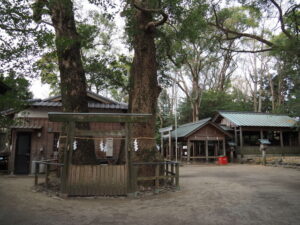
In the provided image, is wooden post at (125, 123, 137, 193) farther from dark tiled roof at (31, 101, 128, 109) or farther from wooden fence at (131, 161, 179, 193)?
dark tiled roof at (31, 101, 128, 109)

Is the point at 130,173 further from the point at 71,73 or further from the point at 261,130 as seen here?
the point at 261,130

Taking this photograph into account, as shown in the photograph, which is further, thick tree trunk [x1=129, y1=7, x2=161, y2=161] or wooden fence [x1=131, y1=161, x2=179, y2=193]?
thick tree trunk [x1=129, y1=7, x2=161, y2=161]

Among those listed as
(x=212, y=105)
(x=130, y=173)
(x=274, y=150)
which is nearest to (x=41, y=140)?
(x=130, y=173)

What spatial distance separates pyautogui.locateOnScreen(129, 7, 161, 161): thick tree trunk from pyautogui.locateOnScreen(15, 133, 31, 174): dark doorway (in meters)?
6.79

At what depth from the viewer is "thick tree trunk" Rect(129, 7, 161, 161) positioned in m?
8.48

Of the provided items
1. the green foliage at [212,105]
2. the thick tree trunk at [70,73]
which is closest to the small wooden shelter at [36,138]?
the thick tree trunk at [70,73]

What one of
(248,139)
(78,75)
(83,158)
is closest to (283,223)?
(83,158)

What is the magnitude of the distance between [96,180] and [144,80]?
3.94 metres

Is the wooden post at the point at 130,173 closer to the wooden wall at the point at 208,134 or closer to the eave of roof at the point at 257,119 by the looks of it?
the wooden wall at the point at 208,134

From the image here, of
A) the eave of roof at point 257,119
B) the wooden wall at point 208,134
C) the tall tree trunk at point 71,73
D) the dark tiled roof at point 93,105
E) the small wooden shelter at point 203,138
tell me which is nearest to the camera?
the tall tree trunk at point 71,73

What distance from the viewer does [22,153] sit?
12.4m

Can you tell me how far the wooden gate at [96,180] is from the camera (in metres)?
6.57

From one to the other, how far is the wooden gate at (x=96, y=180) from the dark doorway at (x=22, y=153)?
7139mm

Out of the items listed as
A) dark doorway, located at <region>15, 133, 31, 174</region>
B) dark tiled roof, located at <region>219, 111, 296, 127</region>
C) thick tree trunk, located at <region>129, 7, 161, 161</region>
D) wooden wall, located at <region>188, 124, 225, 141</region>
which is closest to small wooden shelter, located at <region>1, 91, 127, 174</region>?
dark doorway, located at <region>15, 133, 31, 174</region>
